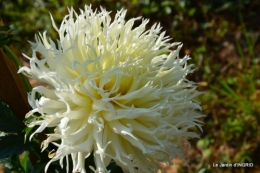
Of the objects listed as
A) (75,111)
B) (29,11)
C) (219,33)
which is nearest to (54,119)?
(75,111)

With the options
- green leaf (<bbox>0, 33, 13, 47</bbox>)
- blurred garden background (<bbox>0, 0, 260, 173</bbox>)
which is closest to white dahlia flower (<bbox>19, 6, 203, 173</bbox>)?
green leaf (<bbox>0, 33, 13, 47</bbox>)

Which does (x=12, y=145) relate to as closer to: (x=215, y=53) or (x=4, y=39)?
(x=4, y=39)

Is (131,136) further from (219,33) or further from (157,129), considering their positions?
(219,33)

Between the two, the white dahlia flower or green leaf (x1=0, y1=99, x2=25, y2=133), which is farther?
green leaf (x1=0, y1=99, x2=25, y2=133)

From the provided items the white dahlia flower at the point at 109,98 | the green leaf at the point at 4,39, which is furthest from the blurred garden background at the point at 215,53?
the green leaf at the point at 4,39

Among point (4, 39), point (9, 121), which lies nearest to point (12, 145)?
point (9, 121)

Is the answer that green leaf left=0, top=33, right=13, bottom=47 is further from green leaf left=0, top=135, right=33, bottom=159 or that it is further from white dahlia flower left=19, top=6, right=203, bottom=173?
green leaf left=0, top=135, right=33, bottom=159

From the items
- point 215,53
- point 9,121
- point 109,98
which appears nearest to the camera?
point 109,98
